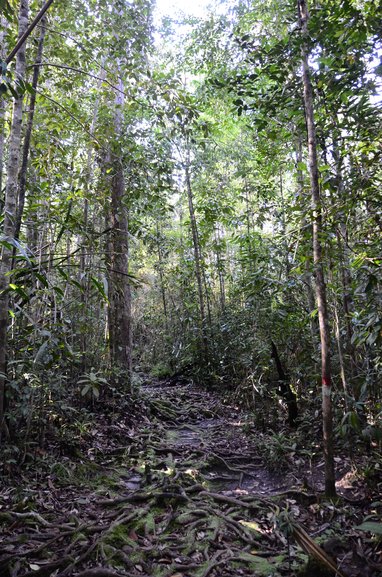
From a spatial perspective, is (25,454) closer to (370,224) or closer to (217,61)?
(370,224)

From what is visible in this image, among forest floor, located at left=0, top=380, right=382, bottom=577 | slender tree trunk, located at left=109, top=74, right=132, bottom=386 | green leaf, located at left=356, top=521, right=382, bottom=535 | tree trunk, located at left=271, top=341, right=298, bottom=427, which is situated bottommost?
forest floor, located at left=0, top=380, right=382, bottom=577

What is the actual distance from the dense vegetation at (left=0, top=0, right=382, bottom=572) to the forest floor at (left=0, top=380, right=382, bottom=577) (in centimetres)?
34

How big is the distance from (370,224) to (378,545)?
270cm

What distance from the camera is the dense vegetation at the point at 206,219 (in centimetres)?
390

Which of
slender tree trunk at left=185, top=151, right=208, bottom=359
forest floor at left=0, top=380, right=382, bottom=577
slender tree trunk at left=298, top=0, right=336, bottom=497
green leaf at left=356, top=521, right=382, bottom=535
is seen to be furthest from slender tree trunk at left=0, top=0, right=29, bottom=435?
slender tree trunk at left=185, top=151, right=208, bottom=359

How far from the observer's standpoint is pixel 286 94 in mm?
4723

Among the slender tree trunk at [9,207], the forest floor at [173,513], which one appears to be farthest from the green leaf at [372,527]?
the slender tree trunk at [9,207]

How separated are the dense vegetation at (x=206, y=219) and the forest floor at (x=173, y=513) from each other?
0.34 m

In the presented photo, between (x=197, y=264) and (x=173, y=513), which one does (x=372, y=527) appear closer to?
(x=173, y=513)

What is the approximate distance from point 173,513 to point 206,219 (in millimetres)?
7573

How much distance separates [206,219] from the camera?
10453 mm

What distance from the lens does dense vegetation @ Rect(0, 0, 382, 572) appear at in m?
3.90

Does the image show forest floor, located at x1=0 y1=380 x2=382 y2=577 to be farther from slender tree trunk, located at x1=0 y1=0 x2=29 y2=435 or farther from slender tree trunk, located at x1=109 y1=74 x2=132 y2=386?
slender tree trunk, located at x1=109 y1=74 x2=132 y2=386

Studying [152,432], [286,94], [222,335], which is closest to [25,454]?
[152,432]
